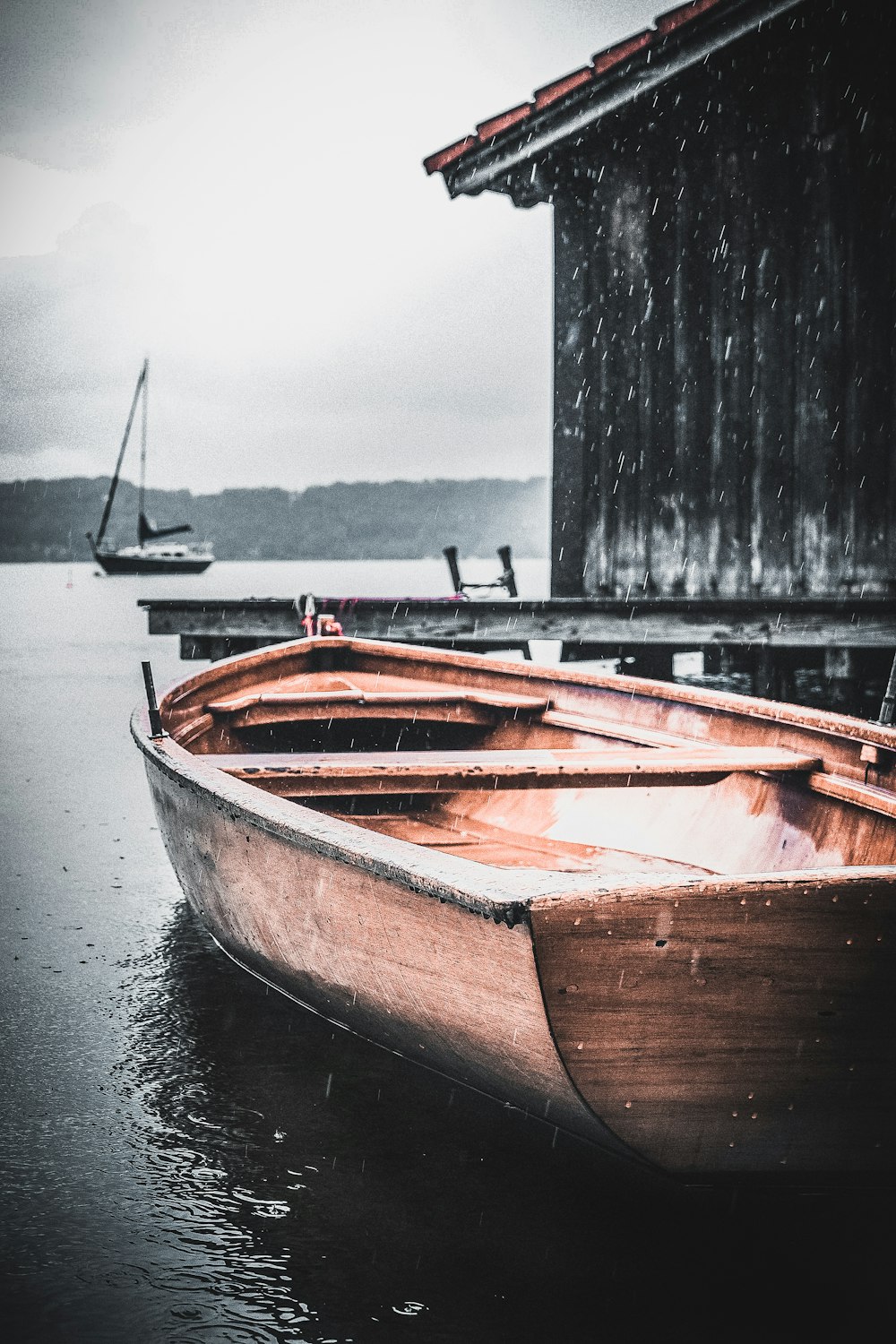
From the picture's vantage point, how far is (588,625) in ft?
29.9

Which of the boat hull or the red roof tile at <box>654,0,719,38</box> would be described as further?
the red roof tile at <box>654,0,719,38</box>

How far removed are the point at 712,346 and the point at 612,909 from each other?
842 centimetres

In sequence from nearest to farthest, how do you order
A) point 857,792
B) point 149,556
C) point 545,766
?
point 857,792 → point 545,766 → point 149,556

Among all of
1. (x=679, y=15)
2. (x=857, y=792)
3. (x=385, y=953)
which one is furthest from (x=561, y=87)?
(x=385, y=953)

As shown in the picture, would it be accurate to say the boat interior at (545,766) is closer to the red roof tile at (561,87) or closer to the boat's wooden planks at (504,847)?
the boat's wooden planks at (504,847)

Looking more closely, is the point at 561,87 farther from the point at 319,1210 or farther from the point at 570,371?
the point at 319,1210

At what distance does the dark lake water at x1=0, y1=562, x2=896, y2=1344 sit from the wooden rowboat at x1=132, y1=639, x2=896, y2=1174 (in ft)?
0.88

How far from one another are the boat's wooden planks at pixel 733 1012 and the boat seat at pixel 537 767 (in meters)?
1.67

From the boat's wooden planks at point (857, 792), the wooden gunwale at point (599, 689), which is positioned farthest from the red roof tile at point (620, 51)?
the boat's wooden planks at point (857, 792)

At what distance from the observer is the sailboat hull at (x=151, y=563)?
92.9 meters

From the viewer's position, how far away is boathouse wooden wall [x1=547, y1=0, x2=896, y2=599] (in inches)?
356

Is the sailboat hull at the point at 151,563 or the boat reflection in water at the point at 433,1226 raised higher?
the sailboat hull at the point at 151,563

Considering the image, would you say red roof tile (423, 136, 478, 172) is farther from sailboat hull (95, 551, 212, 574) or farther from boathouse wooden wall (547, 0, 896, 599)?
sailboat hull (95, 551, 212, 574)

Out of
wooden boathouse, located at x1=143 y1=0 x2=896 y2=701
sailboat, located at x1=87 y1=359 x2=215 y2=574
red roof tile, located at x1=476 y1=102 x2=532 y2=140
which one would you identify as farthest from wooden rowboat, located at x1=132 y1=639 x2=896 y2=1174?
sailboat, located at x1=87 y1=359 x2=215 y2=574
